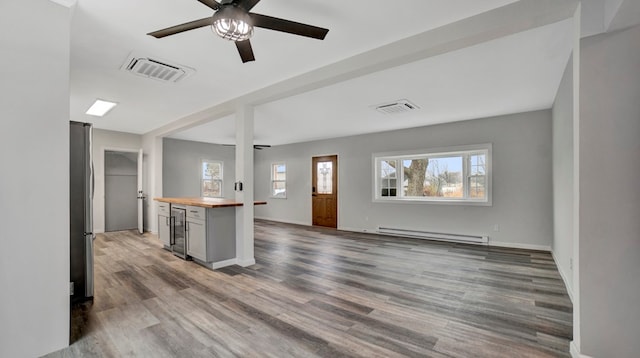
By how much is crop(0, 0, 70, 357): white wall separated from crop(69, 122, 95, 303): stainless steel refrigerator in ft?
2.68

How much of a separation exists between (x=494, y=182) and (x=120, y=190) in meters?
8.65

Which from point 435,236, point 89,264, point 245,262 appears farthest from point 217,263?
point 435,236

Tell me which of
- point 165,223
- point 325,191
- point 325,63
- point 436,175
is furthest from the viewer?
point 325,191

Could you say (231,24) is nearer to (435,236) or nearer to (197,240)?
(197,240)

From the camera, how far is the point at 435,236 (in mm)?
5965

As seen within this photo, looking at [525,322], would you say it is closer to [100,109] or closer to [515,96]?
[515,96]

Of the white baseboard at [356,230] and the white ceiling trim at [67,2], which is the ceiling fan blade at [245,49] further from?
the white baseboard at [356,230]

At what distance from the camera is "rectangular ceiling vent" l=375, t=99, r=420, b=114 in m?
4.45

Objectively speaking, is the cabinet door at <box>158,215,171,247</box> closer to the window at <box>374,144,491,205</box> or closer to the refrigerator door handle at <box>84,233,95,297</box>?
the refrigerator door handle at <box>84,233,95,297</box>

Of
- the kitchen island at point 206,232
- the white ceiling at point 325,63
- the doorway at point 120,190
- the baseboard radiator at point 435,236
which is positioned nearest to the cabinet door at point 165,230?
the kitchen island at point 206,232

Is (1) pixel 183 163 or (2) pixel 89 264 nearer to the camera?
(2) pixel 89 264

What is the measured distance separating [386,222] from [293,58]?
478cm

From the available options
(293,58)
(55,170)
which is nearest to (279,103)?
(293,58)

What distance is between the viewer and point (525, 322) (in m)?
2.43
